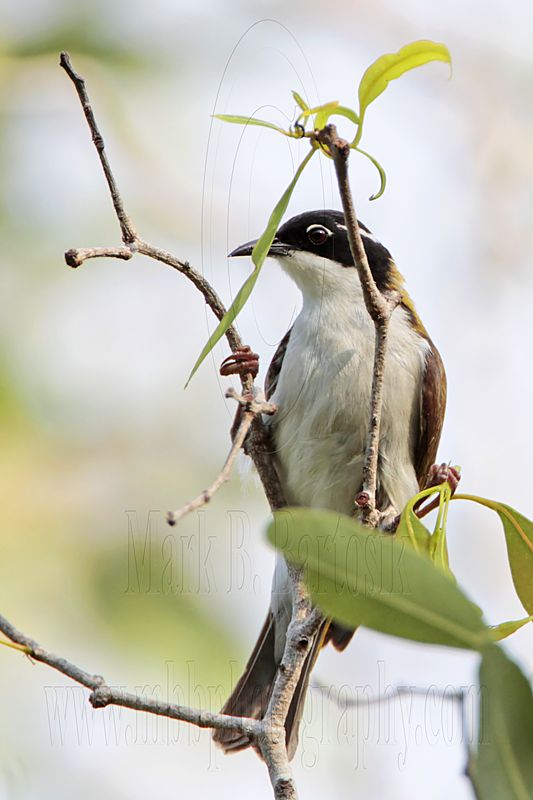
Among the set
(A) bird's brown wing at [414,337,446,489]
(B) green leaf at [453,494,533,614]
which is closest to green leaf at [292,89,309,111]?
(B) green leaf at [453,494,533,614]

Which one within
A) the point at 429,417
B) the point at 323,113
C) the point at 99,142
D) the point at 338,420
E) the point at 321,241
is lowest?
the point at 323,113

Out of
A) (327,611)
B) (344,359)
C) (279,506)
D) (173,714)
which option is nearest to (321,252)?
(344,359)

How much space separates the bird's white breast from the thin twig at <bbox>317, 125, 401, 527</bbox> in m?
1.45

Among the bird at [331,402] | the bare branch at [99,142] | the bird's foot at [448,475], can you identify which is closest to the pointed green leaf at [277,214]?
the bare branch at [99,142]

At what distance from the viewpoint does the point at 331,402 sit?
14.2ft

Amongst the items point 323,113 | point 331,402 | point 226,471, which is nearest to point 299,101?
point 323,113

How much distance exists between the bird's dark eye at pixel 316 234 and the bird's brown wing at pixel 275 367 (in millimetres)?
457

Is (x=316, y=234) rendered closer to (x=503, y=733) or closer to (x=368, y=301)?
(x=368, y=301)

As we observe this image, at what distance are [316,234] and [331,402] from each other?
0.97 m

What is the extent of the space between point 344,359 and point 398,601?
9.93ft

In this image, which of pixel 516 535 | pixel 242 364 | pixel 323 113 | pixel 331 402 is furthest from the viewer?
pixel 331 402

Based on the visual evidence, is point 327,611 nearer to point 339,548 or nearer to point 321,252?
point 339,548

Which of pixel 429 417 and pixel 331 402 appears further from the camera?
pixel 429 417

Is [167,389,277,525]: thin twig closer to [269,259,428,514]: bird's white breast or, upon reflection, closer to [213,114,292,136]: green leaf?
[213,114,292,136]: green leaf
